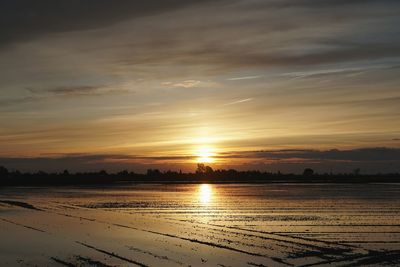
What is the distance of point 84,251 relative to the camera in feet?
73.8

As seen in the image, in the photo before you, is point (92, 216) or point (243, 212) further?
point (243, 212)

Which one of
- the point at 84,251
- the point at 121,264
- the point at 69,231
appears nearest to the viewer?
the point at 121,264

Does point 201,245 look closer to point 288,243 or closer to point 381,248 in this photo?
point 288,243

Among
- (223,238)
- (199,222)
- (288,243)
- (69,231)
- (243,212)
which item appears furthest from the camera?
(243,212)

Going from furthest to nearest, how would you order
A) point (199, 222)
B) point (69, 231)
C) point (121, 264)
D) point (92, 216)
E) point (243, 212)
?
point (243, 212)
point (92, 216)
point (199, 222)
point (69, 231)
point (121, 264)

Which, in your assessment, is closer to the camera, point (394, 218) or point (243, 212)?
point (394, 218)

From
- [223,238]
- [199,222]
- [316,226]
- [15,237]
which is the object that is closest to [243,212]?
[199,222]

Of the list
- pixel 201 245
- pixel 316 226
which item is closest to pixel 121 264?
pixel 201 245

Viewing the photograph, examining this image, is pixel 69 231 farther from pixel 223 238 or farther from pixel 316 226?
pixel 316 226

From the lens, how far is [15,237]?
2720 cm

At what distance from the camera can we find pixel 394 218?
34.8m

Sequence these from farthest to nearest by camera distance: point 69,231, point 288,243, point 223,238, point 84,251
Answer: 1. point 69,231
2. point 223,238
3. point 288,243
4. point 84,251

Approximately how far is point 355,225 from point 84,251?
16.2m

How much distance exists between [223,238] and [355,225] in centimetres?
930
